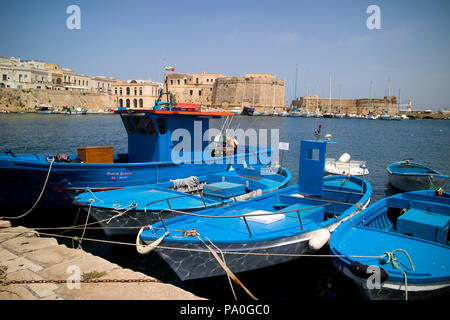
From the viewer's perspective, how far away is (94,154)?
11508mm

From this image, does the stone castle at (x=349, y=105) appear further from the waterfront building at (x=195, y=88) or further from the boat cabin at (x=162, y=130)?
the boat cabin at (x=162, y=130)

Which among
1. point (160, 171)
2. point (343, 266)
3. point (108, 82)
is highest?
point (108, 82)

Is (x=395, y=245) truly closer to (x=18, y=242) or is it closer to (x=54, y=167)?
(x=18, y=242)

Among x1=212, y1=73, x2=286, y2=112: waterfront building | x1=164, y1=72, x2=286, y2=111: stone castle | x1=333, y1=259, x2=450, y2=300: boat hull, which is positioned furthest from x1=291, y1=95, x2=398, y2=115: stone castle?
x1=333, y1=259, x2=450, y2=300: boat hull

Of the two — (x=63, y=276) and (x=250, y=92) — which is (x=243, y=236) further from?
(x=250, y=92)

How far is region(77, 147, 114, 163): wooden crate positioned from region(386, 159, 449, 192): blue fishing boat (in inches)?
561

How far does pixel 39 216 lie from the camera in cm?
1082

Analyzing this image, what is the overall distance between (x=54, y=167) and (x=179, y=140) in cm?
411

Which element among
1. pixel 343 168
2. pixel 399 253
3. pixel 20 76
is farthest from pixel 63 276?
pixel 20 76

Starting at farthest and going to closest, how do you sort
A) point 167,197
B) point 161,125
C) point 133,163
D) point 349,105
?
Answer: point 349,105 < point 161,125 < point 133,163 < point 167,197

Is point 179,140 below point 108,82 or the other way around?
below

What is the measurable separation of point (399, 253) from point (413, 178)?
42.0ft
